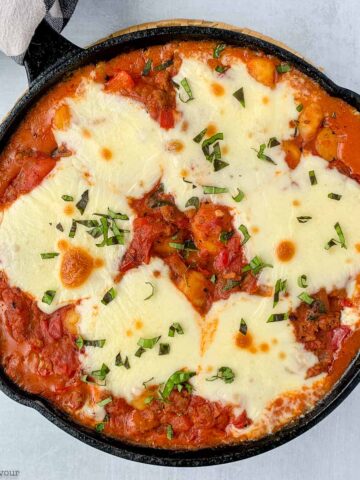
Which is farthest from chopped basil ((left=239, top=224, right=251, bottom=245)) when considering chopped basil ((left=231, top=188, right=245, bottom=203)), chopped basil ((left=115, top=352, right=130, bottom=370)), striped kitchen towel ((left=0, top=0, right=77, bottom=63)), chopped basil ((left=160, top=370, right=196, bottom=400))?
striped kitchen towel ((left=0, top=0, right=77, bottom=63))

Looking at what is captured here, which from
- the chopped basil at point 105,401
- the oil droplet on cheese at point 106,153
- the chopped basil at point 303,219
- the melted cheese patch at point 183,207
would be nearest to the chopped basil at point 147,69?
the melted cheese patch at point 183,207

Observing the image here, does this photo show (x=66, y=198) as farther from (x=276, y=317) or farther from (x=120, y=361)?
(x=276, y=317)

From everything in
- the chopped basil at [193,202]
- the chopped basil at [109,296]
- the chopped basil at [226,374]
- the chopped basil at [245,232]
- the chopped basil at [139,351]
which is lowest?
the chopped basil at [139,351]

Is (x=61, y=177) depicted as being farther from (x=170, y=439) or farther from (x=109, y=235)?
(x=170, y=439)

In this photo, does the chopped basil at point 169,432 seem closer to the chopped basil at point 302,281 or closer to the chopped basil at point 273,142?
the chopped basil at point 302,281

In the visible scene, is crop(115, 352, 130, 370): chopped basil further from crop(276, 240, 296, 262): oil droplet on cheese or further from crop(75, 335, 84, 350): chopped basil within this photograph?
crop(276, 240, 296, 262): oil droplet on cheese

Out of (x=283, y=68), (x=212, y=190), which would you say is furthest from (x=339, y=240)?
(x=283, y=68)
